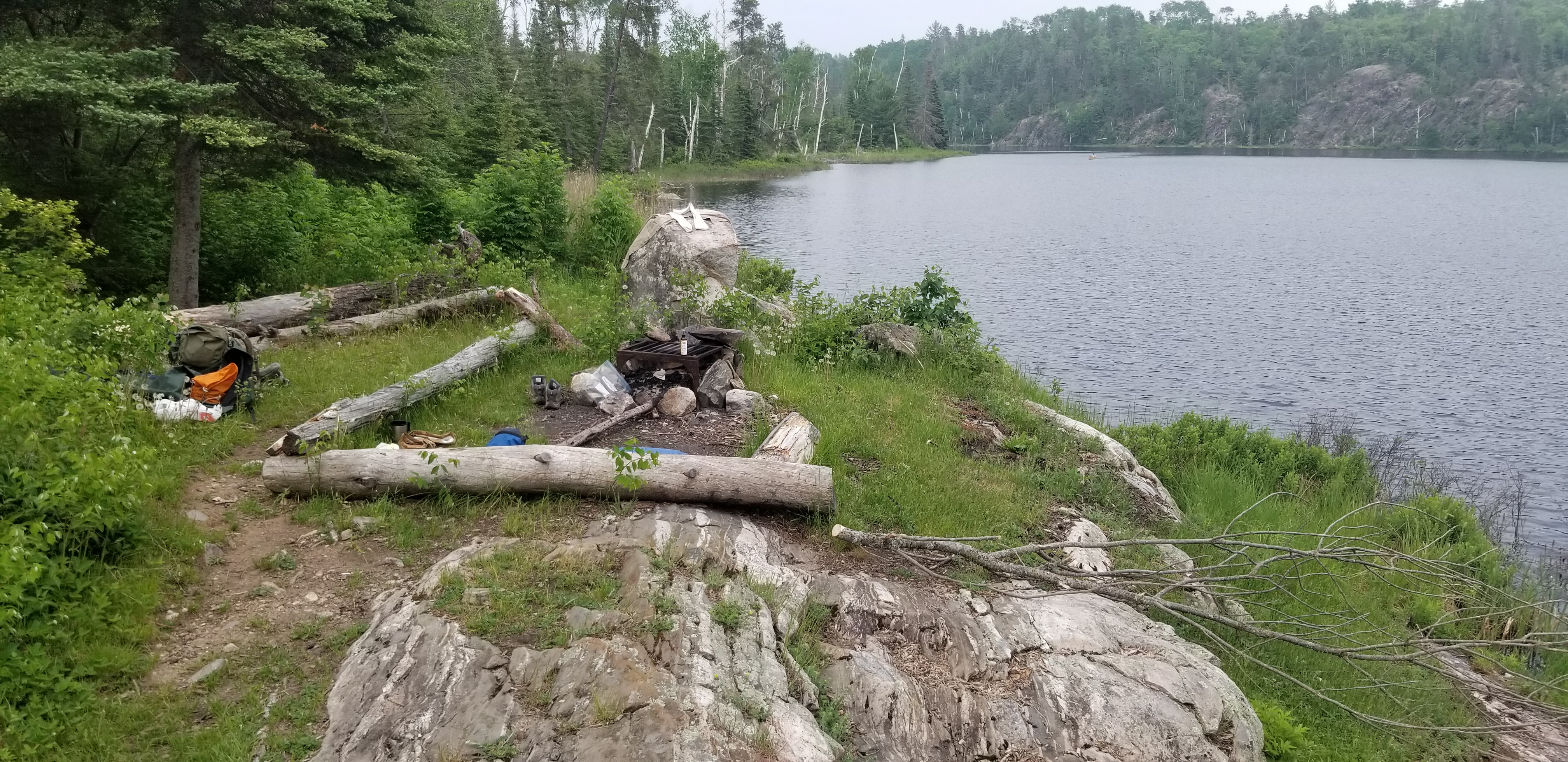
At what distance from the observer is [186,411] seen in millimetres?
7430

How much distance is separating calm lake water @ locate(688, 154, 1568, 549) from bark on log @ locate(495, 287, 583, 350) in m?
8.35

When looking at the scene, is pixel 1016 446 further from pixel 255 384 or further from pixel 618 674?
pixel 255 384

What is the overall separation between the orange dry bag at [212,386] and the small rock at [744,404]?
4.45 metres

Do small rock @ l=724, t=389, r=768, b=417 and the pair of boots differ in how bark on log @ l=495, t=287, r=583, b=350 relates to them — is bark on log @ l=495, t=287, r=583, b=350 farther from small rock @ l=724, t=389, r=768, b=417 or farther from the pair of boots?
small rock @ l=724, t=389, r=768, b=417

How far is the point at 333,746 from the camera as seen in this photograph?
390 cm

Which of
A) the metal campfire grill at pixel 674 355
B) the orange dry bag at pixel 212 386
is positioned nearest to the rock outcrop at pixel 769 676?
the metal campfire grill at pixel 674 355

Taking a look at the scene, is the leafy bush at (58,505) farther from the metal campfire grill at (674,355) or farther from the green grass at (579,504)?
the metal campfire grill at (674,355)

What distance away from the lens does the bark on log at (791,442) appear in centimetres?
746

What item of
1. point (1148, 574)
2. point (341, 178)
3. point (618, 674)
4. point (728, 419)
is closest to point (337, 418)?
point (728, 419)

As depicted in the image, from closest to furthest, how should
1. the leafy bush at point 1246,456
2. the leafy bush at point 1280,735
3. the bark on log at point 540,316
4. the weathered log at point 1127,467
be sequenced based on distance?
the leafy bush at point 1280,735 → the weathered log at point 1127,467 → the bark on log at point 540,316 → the leafy bush at point 1246,456

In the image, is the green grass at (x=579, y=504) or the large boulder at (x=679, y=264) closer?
the green grass at (x=579, y=504)

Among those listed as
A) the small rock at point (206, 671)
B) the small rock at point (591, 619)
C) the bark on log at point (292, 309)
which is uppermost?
the bark on log at point (292, 309)

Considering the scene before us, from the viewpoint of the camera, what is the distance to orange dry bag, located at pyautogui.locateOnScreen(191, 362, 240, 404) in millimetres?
7688

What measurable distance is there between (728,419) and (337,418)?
339 centimetres
